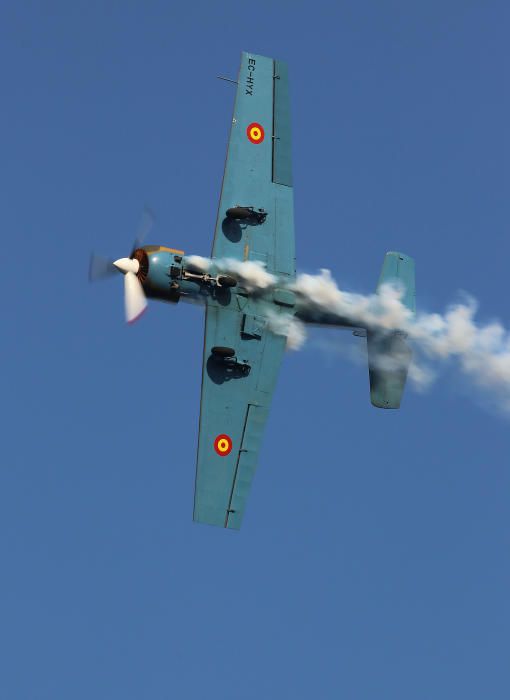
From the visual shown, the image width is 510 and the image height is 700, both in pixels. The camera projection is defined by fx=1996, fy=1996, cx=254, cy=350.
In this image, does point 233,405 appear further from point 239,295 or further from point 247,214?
point 247,214

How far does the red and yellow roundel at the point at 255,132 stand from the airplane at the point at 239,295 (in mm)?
29

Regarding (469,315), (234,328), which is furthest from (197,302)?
(469,315)

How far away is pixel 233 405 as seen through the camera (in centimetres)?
5612

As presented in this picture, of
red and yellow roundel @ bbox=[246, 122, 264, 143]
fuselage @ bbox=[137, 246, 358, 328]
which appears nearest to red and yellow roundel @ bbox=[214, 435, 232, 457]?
fuselage @ bbox=[137, 246, 358, 328]

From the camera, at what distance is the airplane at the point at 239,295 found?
5538cm

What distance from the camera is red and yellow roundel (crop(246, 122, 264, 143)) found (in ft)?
189

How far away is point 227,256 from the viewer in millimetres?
55906

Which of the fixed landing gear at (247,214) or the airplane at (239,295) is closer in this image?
the airplane at (239,295)

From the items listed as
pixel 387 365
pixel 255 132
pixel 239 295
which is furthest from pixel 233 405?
pixel 255 132

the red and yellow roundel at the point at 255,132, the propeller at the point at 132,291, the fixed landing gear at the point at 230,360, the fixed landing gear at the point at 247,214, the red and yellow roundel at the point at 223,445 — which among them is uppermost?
the red and yellow roundel at the point at 255,132

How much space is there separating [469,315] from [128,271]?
34.9ft

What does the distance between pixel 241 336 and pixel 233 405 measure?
1.95 m

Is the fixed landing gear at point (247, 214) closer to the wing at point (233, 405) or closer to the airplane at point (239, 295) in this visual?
the airplane at point (239, 295)

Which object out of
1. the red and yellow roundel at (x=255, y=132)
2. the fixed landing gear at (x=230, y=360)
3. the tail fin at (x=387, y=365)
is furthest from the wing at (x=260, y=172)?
the tail fin at (x=387, y=365)
